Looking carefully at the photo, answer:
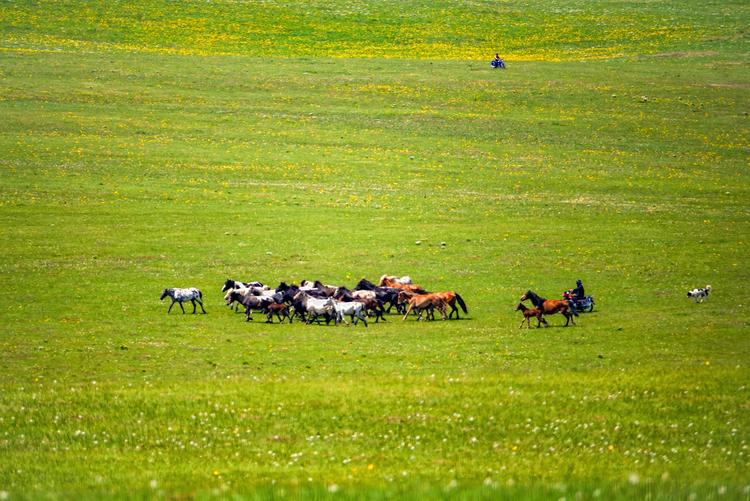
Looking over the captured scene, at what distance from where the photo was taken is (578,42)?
97.2 m

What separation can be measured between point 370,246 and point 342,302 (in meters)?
11.3

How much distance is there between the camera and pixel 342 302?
2750cm

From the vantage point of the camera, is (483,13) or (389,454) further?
(483,13)

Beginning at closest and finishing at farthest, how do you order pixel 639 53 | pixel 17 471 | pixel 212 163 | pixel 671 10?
pixel 17 471, pixel 212 163, pixel 639 53, pixel 671 10

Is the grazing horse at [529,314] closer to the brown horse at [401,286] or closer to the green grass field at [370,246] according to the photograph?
the green grass field at [370,246]

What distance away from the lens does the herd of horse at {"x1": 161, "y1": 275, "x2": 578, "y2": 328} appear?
27.1 meters

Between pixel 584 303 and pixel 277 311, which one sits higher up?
pixel 584 303

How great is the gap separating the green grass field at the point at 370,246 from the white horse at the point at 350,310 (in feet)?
2.70

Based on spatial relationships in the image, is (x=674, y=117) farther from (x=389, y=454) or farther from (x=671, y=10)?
(x=389, y=454)

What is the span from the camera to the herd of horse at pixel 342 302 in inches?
1068

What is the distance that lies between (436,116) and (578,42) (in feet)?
128

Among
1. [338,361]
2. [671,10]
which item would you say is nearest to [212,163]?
[338,361]

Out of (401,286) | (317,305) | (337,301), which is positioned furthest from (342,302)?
(401,286)

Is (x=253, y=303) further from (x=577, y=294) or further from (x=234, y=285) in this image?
(x=577, y=294)
